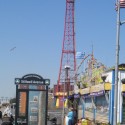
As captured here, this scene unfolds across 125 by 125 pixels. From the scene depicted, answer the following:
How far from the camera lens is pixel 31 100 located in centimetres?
2389

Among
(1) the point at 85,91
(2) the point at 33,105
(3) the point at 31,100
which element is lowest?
(2) the point at 33,105

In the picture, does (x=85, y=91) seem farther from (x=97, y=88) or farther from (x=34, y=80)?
(x=34, y=80)

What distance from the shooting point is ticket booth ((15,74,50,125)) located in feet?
77.7

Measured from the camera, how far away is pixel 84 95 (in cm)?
4103

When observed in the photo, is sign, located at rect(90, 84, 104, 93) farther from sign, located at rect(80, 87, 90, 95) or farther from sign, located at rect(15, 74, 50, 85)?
sign, located at rect(15, 74, 50, 85)

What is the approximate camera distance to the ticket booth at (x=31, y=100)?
23688mm

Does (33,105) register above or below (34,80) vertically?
below

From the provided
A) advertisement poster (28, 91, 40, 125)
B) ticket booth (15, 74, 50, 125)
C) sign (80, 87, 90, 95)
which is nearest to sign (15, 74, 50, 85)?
ticket booth (15, 74, 50, 125)

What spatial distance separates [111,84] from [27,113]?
32.3 ft

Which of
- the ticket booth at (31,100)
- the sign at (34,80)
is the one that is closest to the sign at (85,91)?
the ticket booth at (31,100)

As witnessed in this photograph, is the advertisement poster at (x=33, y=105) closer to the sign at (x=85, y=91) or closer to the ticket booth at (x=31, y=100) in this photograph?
the ticket booth at (x=31, y=100)

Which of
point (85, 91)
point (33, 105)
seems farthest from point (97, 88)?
point (33, 105)

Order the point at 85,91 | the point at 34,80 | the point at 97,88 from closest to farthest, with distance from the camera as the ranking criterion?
the point at 34,80 < the point at 97,88 < the point at 85,91

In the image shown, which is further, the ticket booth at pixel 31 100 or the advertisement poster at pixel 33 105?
the advertisement poster at pixel 33 105
